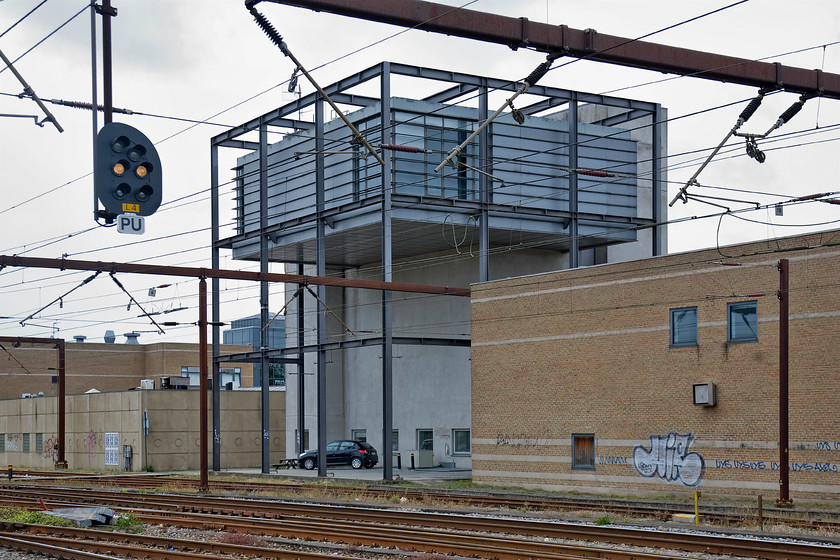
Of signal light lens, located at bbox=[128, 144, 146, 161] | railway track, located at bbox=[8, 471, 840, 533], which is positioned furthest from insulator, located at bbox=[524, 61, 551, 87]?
railway track, located at bbox=[8, 471, 840, 533]

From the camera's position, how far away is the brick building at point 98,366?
86.0 meters

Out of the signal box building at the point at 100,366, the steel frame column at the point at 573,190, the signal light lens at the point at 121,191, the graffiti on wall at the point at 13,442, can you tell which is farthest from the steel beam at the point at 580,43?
the signal box building at the point at 100,366

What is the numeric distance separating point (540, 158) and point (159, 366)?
53416 mm

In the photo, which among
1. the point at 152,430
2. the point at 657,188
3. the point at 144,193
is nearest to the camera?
the point at 144,193

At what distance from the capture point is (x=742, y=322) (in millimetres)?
30734

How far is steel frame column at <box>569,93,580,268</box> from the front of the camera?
144 ft

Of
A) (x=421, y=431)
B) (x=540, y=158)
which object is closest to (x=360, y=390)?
(x=421, y=431)

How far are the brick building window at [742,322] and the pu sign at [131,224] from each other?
2077cm

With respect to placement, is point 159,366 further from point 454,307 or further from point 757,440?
point 757,440

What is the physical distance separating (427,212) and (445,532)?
23.9 metres

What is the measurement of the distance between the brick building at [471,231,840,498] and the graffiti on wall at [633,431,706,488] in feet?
0.15

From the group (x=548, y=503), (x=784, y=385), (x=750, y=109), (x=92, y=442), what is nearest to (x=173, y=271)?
(x=548, y=503)

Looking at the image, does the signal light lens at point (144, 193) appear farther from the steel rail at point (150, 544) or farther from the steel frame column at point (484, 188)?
the steel frame column at point (484, 188)

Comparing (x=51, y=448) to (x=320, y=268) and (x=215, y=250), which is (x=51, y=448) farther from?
(x=320, y=268)
